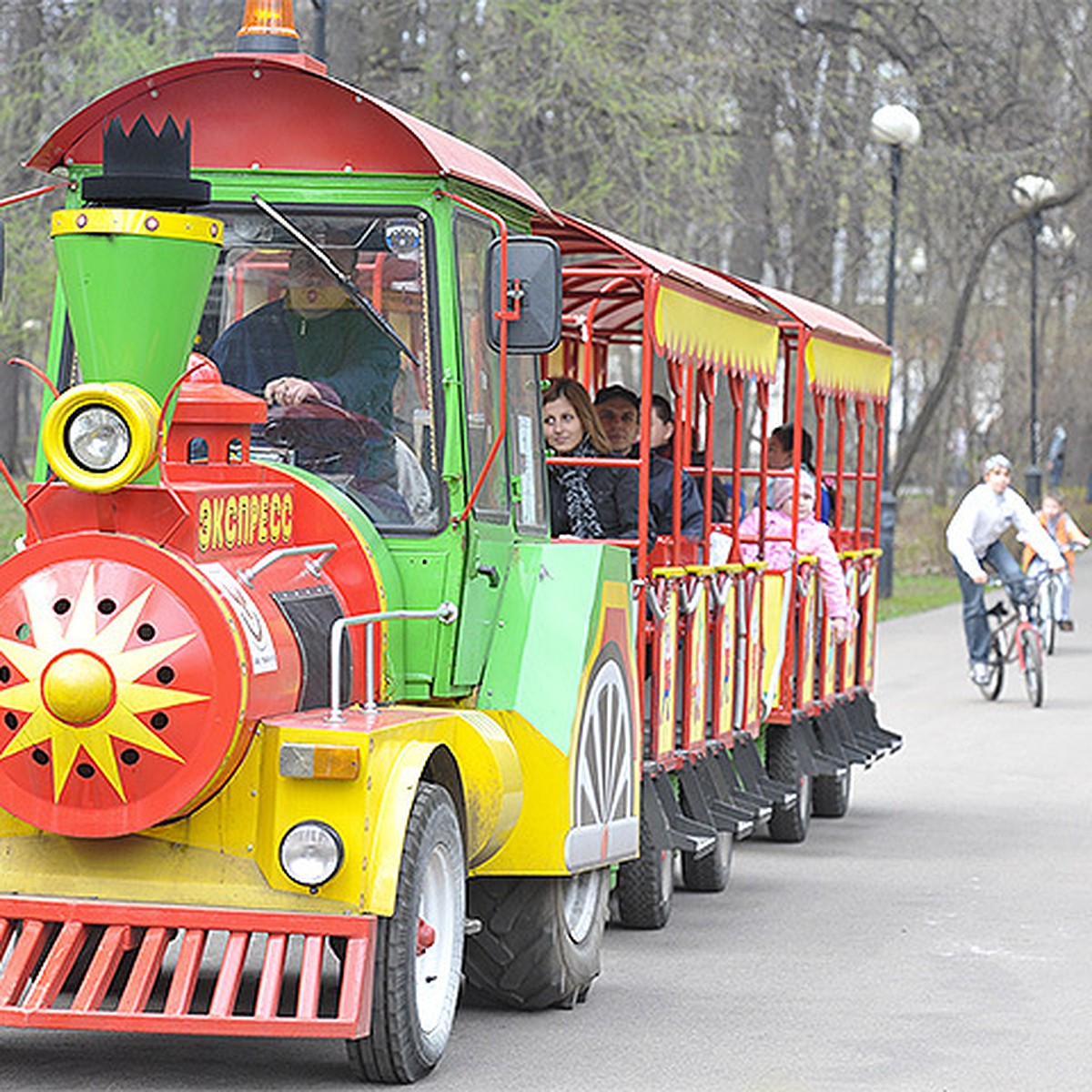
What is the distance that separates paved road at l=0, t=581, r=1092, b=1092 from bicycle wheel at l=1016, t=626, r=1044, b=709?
5462 mm

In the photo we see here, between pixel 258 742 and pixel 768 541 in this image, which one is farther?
pixel 768 541

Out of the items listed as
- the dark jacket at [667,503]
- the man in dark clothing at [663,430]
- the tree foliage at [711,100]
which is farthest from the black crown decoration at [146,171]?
the tree foliage at [711,100]

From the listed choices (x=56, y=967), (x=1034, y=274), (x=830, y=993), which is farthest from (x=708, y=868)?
(x=1034, y=274)

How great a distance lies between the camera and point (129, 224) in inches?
264

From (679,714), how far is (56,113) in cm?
1556

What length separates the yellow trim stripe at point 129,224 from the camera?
22.0 ft

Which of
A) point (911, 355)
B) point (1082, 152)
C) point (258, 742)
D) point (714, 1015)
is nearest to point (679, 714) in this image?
point (714, 1015)

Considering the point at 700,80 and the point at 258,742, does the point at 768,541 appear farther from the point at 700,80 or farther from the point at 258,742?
the point at 700,80

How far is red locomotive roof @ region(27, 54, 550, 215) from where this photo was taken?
7.91 meters

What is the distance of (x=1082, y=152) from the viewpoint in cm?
3669

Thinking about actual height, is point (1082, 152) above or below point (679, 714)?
above

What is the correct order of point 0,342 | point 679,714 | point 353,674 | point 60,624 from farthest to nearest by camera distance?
point 0,342 < point 679,714 < point 353,674 < point 60,624

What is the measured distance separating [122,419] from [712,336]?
5005 millimetres

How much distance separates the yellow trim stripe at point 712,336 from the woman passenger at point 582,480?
0.53 meters
